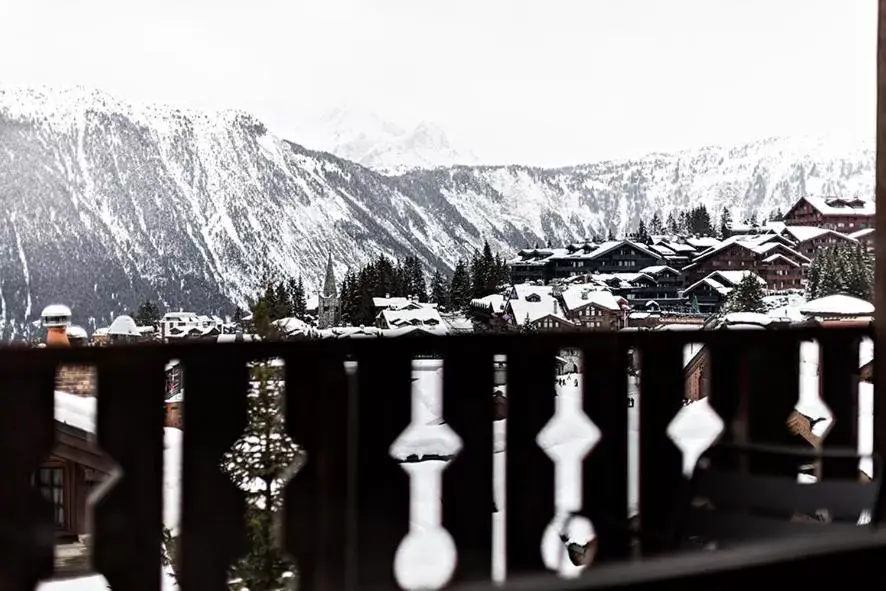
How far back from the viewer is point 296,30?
22312 millimetres

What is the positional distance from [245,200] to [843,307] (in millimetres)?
16651

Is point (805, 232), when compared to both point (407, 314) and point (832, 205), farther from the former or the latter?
point (407, 314)

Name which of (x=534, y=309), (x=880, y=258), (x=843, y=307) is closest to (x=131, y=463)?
(x=880, y=258)

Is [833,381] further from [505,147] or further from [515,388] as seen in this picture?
[505,147]

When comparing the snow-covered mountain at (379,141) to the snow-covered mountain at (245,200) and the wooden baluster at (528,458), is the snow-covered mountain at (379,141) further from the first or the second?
the wooden baluster at (528,458)

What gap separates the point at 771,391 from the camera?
5.38ft

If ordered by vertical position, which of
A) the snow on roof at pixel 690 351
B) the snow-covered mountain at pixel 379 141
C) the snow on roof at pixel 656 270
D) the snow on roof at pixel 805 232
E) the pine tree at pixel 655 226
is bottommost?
the snow on roof at pixel 690 351

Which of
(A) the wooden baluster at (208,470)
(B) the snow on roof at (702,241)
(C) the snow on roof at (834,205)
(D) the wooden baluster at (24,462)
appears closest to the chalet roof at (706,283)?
(B) the snow on roof at (702,241)

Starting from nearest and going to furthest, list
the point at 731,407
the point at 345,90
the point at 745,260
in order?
1. the point at 731,407
2. the point at 745,260
3. the point at 345,90

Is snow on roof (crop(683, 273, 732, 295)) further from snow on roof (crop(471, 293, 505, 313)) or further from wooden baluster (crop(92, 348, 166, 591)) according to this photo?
wooden baluster (crop(92, 348, 166, 591))

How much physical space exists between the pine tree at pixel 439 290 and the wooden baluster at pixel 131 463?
1520cm

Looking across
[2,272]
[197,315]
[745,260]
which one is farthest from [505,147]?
[2,272]

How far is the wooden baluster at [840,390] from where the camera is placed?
1.76 metres

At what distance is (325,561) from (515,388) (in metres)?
0.39
